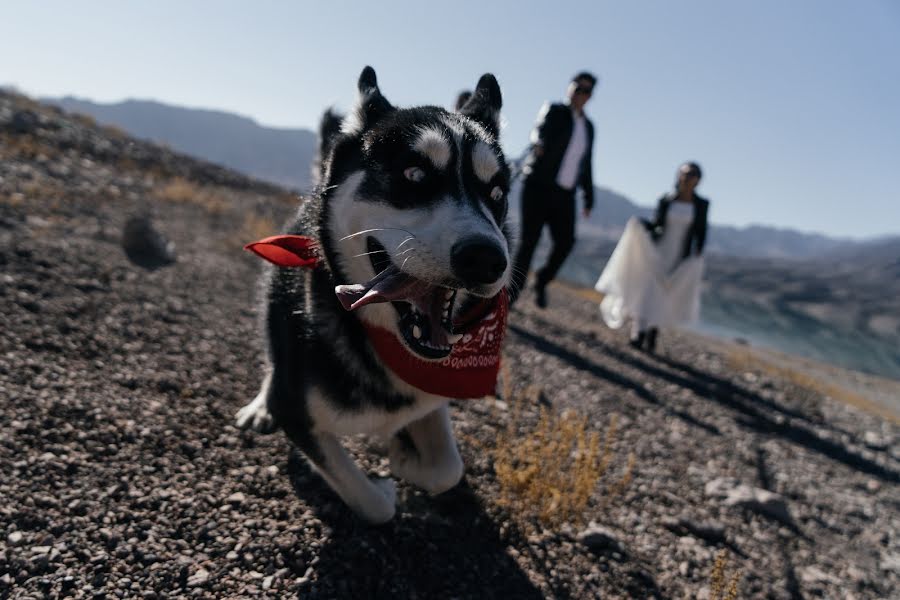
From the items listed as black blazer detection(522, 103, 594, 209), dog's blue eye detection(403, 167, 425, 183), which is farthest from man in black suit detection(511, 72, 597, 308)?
dog's blue eye detection(403, 167, 425, 183)

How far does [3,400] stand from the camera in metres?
2.64

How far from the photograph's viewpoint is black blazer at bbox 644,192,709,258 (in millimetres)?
6801

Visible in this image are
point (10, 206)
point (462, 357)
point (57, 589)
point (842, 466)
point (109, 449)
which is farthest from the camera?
point (10, 206)

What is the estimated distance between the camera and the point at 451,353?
217 cm

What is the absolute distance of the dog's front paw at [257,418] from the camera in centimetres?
301

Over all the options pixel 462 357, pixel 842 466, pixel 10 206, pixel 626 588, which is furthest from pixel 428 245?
pixel 10 206

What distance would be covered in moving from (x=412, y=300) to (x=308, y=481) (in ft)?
4.40

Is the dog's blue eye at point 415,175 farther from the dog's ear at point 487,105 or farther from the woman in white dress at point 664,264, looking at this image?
the woman in white dress at point 664,264

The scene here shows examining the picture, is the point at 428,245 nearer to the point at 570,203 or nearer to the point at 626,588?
the point at 626,588

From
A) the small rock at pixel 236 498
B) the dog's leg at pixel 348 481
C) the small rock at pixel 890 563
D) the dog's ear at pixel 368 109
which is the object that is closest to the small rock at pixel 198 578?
the small rock at pixel 236 498

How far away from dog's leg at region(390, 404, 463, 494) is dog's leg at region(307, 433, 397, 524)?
1.02 ft

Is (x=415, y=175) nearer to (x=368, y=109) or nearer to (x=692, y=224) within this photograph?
(x=368, y=109)

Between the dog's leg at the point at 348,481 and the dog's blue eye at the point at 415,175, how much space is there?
1.21 metres

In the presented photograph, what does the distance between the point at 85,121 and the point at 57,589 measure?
26.0 metres
